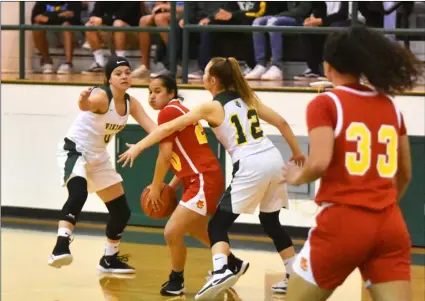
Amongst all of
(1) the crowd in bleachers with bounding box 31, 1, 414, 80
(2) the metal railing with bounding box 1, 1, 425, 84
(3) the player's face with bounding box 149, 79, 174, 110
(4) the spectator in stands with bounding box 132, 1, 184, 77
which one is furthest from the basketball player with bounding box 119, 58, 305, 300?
(4) the spectator in stands with bounding box 132, 1, 184, 77

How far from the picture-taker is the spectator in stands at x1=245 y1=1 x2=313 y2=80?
30.5ft

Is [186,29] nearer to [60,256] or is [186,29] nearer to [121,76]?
[121,76]

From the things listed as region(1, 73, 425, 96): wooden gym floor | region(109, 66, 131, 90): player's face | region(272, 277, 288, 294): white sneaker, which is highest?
region(109, 66, 131, 90): player's face

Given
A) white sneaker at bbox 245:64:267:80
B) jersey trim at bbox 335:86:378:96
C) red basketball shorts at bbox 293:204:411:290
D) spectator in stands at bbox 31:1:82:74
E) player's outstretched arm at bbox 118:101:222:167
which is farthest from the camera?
spectator in stands at bbox 31:1:82:74

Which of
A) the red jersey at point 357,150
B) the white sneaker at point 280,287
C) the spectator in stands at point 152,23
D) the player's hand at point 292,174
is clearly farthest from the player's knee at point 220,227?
the spectator in stands at point 152,23

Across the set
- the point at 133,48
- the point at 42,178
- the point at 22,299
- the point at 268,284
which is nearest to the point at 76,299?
the point at 22,299

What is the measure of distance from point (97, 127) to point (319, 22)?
323 centimetres

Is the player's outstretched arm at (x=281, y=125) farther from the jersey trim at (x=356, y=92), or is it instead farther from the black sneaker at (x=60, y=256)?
the jersey trim at (x=356, y=92)

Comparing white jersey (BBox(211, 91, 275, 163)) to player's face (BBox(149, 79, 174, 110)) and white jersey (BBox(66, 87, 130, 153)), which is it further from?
white jersey (BBox(66, 87, 130, 153))

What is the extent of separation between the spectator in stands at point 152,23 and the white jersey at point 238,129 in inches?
160

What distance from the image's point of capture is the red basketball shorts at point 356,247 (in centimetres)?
358

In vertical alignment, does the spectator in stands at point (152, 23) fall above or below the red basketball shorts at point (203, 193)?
above

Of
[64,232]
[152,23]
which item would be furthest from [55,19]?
[64,232]

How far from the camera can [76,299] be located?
5977 millimetres
